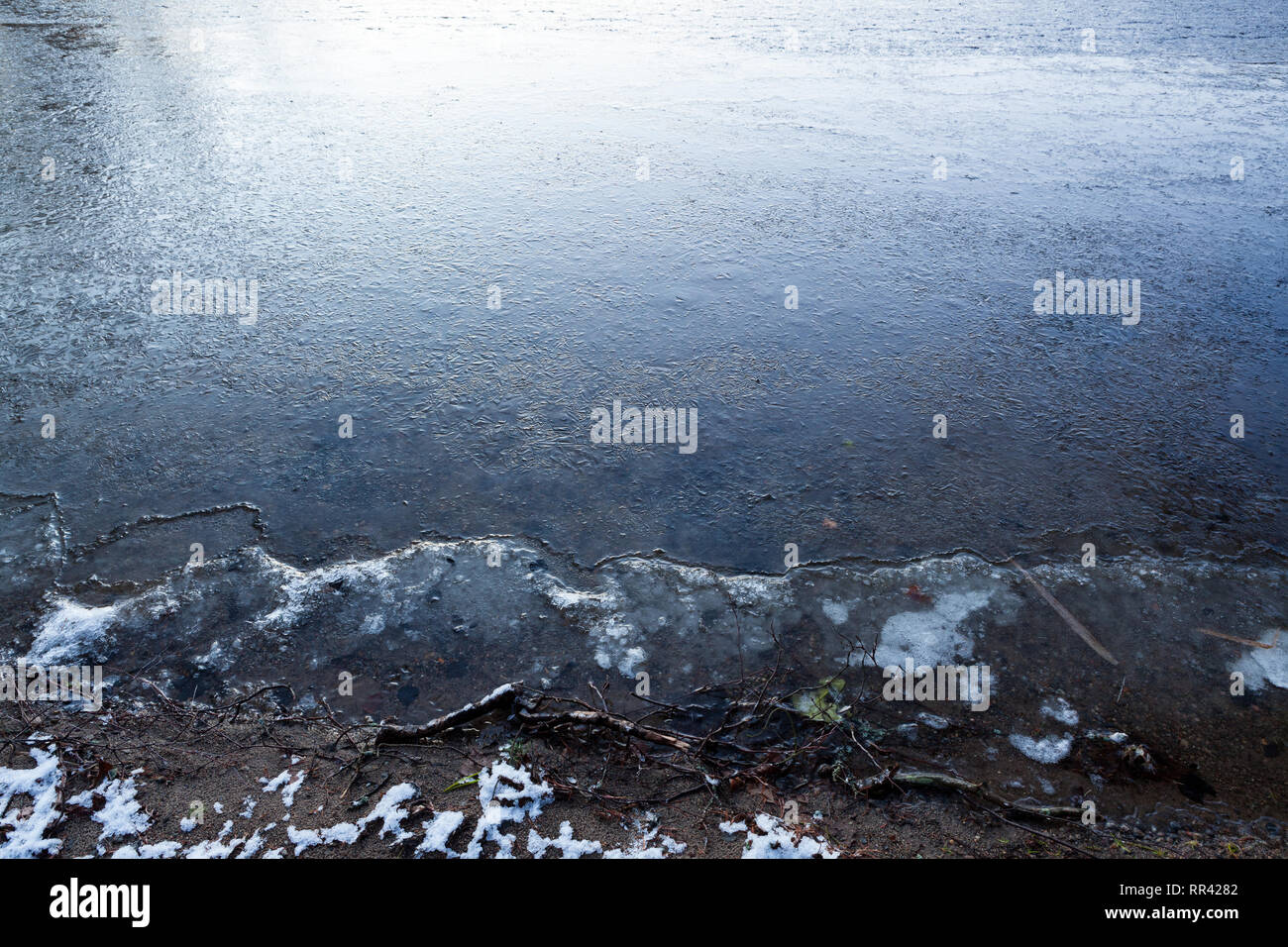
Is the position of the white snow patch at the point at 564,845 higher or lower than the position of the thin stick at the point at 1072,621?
lower

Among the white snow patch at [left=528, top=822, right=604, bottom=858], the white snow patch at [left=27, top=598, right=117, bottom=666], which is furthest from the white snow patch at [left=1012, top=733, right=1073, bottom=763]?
the white snow patch at [left=27, top=598, right=117, bottom=666]

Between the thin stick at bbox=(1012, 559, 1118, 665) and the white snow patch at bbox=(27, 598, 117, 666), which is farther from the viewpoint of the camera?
the thin stick at bbox=(1012, 559, 1118, 665)

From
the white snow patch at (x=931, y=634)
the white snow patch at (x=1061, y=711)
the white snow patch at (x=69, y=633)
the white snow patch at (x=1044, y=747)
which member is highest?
the white snow patch at (x=69, y=633)

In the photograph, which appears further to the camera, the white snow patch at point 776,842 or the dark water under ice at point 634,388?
the dark water under ice at point 634,388

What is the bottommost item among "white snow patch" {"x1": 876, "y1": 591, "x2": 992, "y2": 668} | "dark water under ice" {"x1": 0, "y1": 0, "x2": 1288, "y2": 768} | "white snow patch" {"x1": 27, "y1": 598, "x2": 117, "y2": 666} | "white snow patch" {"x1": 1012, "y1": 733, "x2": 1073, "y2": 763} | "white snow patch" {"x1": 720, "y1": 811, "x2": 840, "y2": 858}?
"white snow patch" {"x1": 720, "y1": 811, "x2": 840, "y2": 858}

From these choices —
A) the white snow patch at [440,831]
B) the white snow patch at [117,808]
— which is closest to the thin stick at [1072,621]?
the white snow patch at [440,831]

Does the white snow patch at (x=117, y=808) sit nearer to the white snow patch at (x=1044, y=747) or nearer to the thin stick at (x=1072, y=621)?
the white snow patch at (x=1044, y=747)

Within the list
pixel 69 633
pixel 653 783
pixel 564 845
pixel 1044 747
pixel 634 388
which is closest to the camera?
pixel 564 845

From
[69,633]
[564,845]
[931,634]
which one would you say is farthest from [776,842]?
[69,633]

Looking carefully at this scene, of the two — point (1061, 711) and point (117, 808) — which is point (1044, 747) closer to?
point (1061, 711)

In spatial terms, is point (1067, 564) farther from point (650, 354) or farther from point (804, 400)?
point (650, 354)

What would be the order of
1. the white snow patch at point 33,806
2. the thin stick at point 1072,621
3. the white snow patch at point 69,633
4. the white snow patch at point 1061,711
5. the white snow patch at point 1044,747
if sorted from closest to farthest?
the white snow patch at point 33,806
the white snow patch at point 1044,747
the white snow patch at point 1061,711
the white snow patch at point 69,633
the thin stick at point 1072,621

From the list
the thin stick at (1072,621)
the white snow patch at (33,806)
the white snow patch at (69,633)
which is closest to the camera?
the white snow patch at (33,806)

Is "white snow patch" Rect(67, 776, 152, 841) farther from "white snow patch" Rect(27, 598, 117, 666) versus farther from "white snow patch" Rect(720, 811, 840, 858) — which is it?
"white snow patch" Rect(720, 811, 840, 858)
